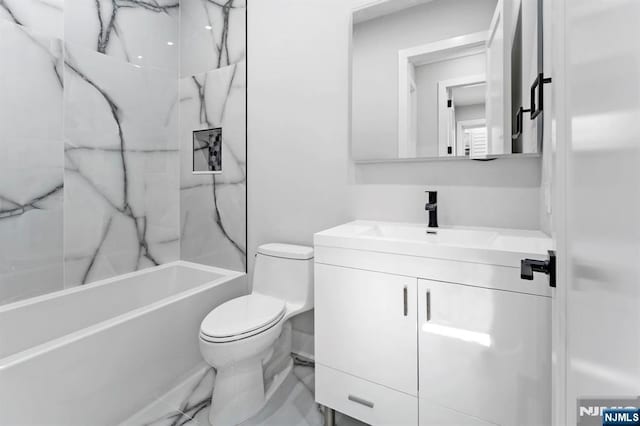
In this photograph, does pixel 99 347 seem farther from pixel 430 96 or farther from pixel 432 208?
pixel 430 96

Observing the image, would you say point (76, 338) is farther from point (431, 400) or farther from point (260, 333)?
point (431, 400)

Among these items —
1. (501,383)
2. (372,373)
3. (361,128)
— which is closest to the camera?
(501,383)

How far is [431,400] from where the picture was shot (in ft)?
4.16

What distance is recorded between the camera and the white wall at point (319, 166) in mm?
1602

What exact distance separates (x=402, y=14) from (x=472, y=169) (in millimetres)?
884

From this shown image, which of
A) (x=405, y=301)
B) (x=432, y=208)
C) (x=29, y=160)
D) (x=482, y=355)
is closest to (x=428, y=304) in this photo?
(x=405, y=301)

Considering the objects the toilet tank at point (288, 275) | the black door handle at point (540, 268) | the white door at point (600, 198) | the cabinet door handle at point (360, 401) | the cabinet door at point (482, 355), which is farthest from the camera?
the toilet tank at point (288, 275)

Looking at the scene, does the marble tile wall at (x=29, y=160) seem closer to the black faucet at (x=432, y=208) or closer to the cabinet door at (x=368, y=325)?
the cabinet door at (x=368, y=325)

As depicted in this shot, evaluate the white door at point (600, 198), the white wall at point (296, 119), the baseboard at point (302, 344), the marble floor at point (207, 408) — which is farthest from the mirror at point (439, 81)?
the marble floor at point (207, 408)

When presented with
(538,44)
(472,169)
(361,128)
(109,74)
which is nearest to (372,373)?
(472,169)

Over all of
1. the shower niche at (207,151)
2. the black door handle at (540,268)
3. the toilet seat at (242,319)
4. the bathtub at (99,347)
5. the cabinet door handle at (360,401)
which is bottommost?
the cabinet door handle at (360,401)

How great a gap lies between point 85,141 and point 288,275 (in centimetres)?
149

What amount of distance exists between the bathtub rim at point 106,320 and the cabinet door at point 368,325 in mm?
906

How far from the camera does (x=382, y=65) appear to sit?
1.79 metres
